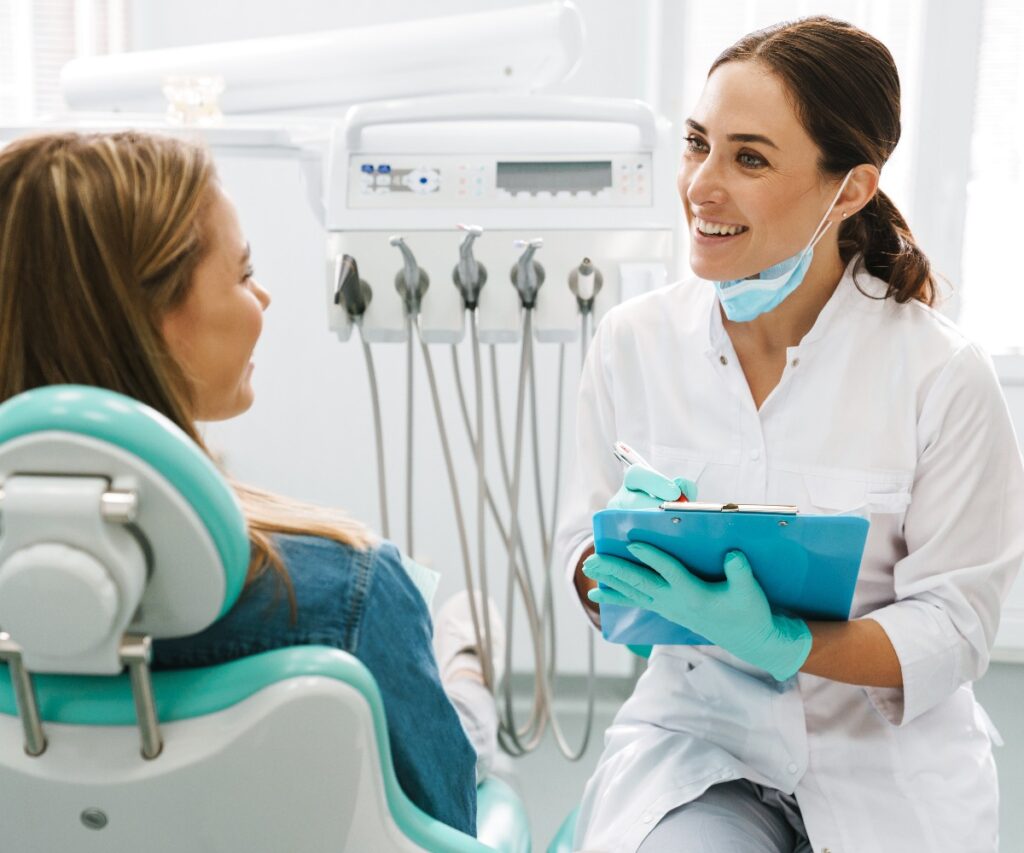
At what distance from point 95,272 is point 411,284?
966 mm

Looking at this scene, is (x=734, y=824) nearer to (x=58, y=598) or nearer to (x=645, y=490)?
(x=645, y=490)

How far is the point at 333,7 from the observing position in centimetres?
261

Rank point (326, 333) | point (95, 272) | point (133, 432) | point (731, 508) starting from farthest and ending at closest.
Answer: point (326, 333)
point (731, 508)
point (95, 272)
point (133, 432)

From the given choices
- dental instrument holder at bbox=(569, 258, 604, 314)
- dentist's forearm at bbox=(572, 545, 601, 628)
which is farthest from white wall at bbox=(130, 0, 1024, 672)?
dentist's forearm at bbox=(572, 545, 601, 628)

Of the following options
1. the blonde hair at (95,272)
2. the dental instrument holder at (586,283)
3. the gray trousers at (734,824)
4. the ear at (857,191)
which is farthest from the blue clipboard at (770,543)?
the dental instrument holder at (586,283)

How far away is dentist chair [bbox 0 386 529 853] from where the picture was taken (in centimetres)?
66

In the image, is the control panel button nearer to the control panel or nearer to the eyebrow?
the control panel

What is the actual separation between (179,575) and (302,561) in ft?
0.47

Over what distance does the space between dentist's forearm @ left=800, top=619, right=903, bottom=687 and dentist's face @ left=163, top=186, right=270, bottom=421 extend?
68cm

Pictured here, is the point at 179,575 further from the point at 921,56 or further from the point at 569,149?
the point at 921,56

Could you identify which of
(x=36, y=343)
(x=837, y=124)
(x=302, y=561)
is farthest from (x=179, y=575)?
(x=837, y=124)

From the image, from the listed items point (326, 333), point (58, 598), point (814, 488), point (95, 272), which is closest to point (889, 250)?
point (814, 488)

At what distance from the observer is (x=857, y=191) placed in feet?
4.45

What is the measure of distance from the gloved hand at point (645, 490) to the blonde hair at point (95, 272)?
16.1 inches
